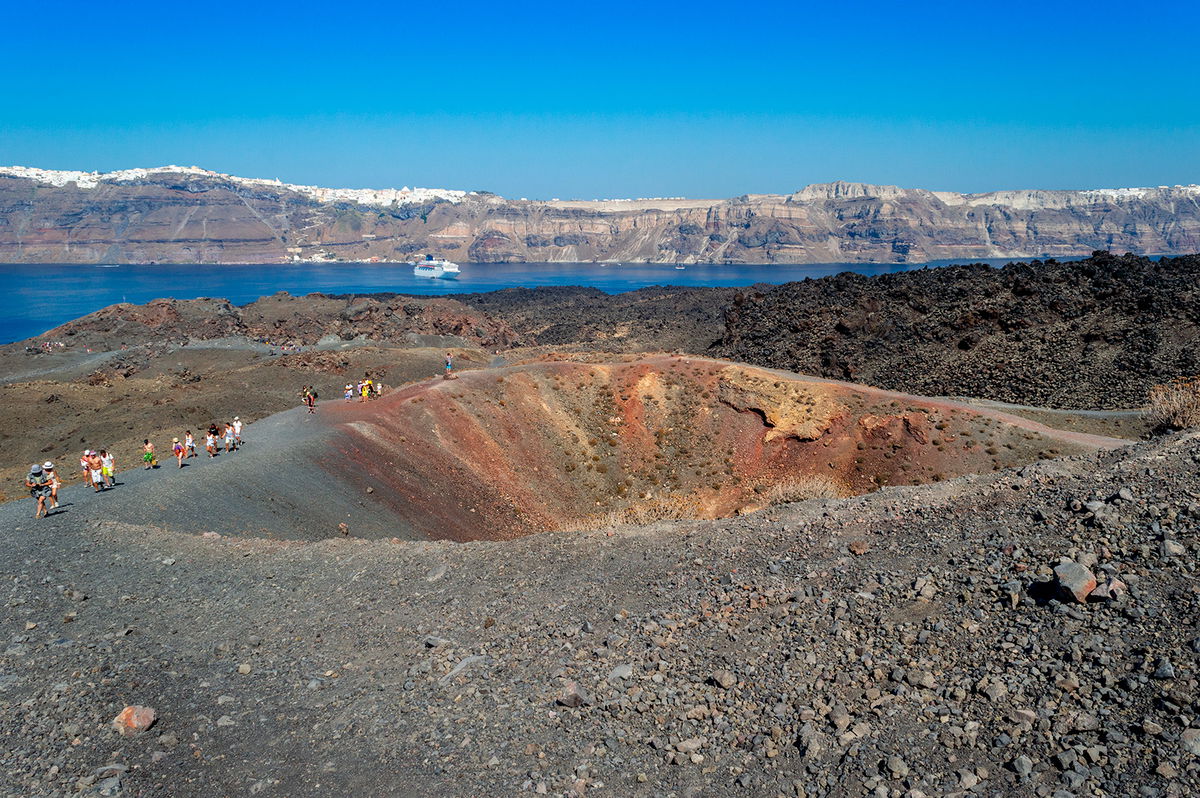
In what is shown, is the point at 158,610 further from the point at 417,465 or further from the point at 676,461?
the point at 676,461

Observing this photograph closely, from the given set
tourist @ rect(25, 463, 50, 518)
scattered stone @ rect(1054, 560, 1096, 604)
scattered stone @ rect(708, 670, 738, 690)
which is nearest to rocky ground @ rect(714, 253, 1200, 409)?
scattered stone @ rect(1054, 560, 1096, 604)

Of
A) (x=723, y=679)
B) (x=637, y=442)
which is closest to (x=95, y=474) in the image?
(x=723, y=679)

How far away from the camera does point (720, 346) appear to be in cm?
7375

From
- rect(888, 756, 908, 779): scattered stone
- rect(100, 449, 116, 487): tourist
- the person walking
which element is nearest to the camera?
rect(888, 756, 908, 779): scattered stone

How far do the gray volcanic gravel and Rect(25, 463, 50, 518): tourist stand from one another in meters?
3.05

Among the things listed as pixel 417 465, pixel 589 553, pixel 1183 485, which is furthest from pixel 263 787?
pixel 417 465

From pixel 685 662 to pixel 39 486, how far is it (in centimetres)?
1608

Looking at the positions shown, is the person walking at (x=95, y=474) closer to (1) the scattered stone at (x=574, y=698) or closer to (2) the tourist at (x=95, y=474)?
(2) the tourist at (x=95, y=474)

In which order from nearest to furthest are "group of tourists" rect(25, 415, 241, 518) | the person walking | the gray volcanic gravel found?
1. the gray volcanic gravel
2. "group of tourists" rect(25, 415, 241, 518)
3. the person walking

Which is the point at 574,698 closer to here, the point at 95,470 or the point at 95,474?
the point at 95,474

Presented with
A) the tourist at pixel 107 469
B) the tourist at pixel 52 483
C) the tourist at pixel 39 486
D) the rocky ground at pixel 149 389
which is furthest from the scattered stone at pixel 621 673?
the rocky ground at pixel 149 389

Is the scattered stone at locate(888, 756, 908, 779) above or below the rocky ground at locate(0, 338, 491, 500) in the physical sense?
above

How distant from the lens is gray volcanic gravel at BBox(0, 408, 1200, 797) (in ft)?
25.5

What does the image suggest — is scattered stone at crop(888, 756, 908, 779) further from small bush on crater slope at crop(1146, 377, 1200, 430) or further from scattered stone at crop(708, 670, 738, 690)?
small bush on crater slope at crop(1146, 377, 1200, 430)
